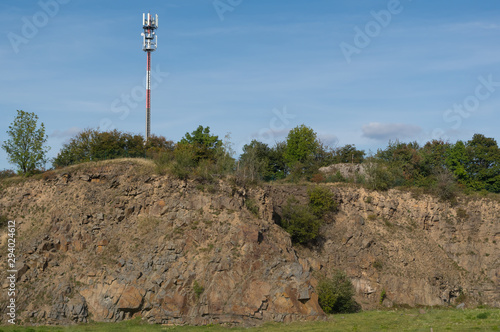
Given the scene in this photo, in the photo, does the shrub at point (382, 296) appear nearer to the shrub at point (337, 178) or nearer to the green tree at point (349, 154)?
the shrub at point (337, 178)

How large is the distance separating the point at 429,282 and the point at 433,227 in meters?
8.16

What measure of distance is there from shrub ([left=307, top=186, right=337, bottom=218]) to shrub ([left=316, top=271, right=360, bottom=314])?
9017mm

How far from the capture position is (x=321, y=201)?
5216 centimetres

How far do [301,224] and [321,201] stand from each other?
15.0ft

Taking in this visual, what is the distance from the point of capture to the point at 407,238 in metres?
51.8

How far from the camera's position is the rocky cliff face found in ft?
125

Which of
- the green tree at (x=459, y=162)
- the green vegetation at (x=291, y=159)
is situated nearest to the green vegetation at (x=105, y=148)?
the green vegetation at (x=291, y=159)

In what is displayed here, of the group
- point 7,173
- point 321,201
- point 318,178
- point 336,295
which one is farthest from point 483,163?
point 7,173

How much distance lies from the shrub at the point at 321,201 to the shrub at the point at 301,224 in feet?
5.01

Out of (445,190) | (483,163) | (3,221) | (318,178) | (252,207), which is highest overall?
(483,163)

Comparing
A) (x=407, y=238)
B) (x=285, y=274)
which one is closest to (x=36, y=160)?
(x=285, y=274)

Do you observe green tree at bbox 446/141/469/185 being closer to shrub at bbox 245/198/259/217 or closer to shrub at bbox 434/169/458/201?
shrub at bbox 434/169/458/201

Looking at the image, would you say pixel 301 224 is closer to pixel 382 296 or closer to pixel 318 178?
pixel 382 296

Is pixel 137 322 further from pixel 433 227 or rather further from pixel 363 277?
pixel 433 227
